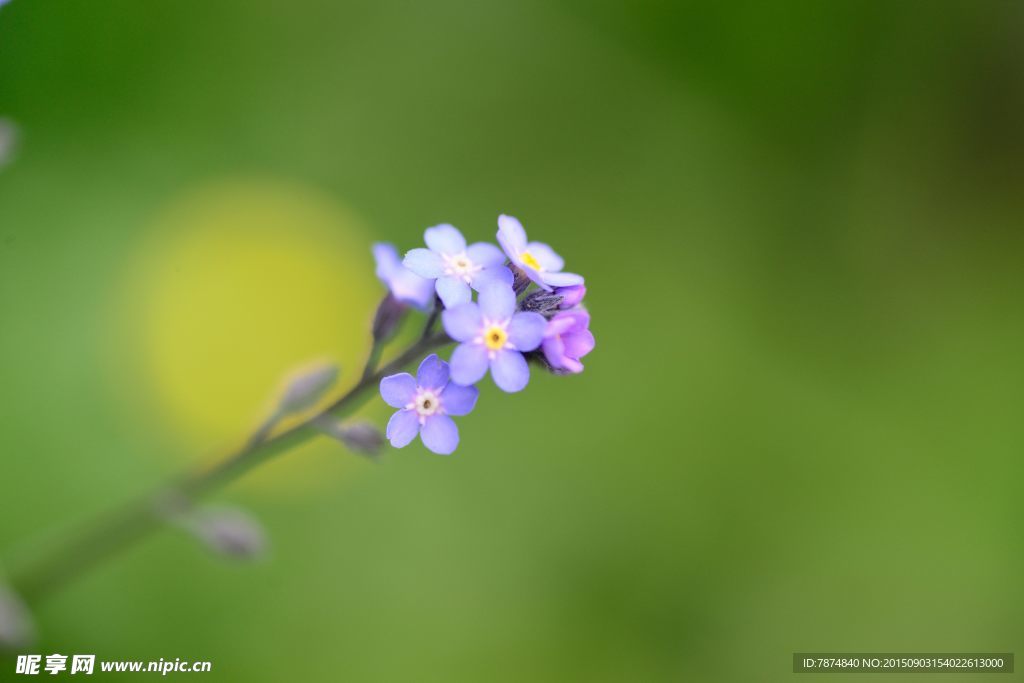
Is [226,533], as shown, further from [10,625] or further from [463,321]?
[463,321]

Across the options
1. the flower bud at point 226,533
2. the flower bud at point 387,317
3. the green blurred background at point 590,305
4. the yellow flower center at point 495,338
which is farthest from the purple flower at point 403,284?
the green blurred background at point 590,305

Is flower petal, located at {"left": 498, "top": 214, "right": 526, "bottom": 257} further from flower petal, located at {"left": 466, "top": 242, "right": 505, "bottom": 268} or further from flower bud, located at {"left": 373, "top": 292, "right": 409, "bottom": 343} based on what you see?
flower bud, located at {"left": 373, "top": 292, "right": 409, "bottom": 343}

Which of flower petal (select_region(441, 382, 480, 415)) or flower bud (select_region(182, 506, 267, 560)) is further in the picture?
flower bud (select_region(182, 506, 267, 560))

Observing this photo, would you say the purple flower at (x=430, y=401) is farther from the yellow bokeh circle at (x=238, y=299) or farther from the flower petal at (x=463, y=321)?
the yellow bokeh circle at (x=238, y=299)

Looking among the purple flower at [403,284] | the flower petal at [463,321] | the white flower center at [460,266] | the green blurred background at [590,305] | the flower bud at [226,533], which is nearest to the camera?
the flower petal at [463,321]

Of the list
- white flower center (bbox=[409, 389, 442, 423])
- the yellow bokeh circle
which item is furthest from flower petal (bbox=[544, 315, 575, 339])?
the yellow bokeh circle

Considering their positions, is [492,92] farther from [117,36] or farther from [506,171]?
[117,36]
